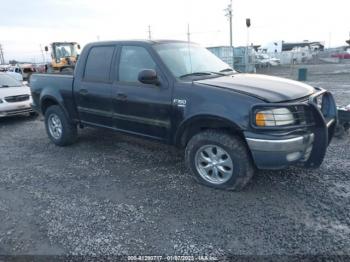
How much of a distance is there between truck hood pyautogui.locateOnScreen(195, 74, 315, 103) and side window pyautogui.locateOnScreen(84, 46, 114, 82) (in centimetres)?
165

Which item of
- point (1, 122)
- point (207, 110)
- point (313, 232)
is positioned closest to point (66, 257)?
point (207, 110)

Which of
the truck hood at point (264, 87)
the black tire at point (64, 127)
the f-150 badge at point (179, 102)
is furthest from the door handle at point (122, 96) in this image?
the black tire at point (64, 127)

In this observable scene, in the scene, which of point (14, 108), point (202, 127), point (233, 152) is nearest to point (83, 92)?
point (202, 127)

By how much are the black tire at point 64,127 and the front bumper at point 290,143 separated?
3.58 meters

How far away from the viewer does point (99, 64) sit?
4812 mm

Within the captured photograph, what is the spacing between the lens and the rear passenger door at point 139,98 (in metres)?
4.00

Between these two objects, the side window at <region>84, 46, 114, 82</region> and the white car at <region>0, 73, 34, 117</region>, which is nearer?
the side window at <region>84, 46, 114, 82</region>

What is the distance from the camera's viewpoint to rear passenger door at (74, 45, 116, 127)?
4668 mm

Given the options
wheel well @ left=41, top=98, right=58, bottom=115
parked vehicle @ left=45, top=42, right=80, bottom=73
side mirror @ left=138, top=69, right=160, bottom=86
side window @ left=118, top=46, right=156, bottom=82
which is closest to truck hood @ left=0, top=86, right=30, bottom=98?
wheel well @ left=41, top=98, right=58, bottom=115

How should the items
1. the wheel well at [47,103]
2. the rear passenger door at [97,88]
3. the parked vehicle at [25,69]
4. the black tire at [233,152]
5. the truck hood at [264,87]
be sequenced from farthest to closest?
1. the parked vehicle at [25,69]
2. the wheel well at [47,103]
3. the rear passenger door at [97,88]
4. the black tire at [233,152]
5. the truck hood at [264,87]

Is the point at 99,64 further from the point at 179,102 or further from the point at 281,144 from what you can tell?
the point at 281,144

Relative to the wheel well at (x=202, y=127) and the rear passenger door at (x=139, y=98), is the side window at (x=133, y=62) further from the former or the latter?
the wheel well at (x=202, y=127)

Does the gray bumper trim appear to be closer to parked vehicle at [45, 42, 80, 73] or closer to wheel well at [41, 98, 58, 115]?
wheel well at [41, 98, 58, 115]

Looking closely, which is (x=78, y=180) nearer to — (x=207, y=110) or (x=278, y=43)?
(x=207, y=110)
